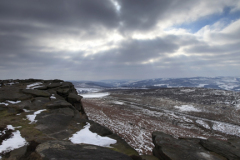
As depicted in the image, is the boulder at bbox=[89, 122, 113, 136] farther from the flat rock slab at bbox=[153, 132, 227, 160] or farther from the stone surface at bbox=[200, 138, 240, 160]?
the stone surface at bbox=[200, 138, 240, 160]

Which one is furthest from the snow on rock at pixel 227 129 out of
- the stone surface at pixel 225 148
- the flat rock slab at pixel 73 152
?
the flat rock slab at pixel 73 152

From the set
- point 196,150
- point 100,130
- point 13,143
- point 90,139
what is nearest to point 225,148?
point 196,150

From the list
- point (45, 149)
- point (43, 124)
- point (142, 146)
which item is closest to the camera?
point (45, 149)

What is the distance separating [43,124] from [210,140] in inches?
477

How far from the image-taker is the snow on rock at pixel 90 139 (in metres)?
7.82

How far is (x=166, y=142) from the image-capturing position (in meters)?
8.02

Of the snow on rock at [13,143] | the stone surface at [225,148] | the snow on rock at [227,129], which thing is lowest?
the snow on rock at [227,129]

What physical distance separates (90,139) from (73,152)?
2.44 metres

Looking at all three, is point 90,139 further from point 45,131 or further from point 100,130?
point 45,131

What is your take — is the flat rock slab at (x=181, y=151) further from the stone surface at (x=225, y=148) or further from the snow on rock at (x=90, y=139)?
the snow on rock at (x=90, y=139)

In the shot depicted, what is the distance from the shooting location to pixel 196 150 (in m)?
7.26

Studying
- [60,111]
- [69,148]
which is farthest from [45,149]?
[60,111]

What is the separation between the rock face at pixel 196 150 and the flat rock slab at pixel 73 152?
2512 millimetres

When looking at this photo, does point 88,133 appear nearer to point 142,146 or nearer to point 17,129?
point 17,129
